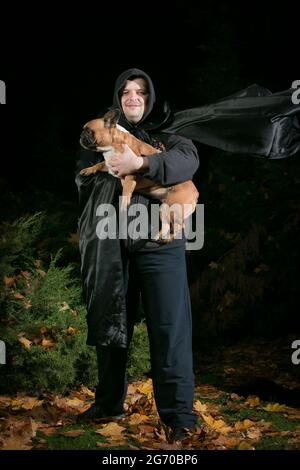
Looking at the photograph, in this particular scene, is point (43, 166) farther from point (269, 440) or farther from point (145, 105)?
point (269, 440)

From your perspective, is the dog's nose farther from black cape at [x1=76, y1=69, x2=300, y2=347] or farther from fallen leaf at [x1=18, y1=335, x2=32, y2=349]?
fallen leaf at [x1=18, y1=335, x2=32, y2=349]

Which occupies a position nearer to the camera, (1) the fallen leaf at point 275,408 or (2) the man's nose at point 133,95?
(2) the man's nose at point 133,95

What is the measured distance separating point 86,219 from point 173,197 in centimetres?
62

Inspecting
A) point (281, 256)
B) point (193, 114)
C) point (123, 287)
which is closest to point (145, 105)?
point (193, 114)

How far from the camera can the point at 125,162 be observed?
326cm

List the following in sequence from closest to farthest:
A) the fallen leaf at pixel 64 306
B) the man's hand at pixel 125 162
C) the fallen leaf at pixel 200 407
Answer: the man's hand at pixel 125 162 → the fallen leaf at pixel 200 407 → the fallen leaf at pixel 64 306

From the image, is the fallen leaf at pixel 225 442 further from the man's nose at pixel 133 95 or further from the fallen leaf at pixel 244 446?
the man's nose at pixel 133 95

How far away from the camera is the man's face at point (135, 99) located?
3670 millimetres

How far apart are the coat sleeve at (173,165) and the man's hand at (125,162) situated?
0.08m

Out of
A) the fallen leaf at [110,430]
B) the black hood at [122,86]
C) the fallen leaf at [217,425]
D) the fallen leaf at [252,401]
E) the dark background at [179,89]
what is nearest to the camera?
the black hood at [122,86]

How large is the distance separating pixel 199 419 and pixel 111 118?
2421mm

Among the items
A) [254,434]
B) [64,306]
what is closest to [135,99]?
[64,306]

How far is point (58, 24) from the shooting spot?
36.1 feet

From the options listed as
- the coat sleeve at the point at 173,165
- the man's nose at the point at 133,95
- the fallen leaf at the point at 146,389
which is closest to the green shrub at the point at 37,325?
the fallen leaf at the point at 146,389
